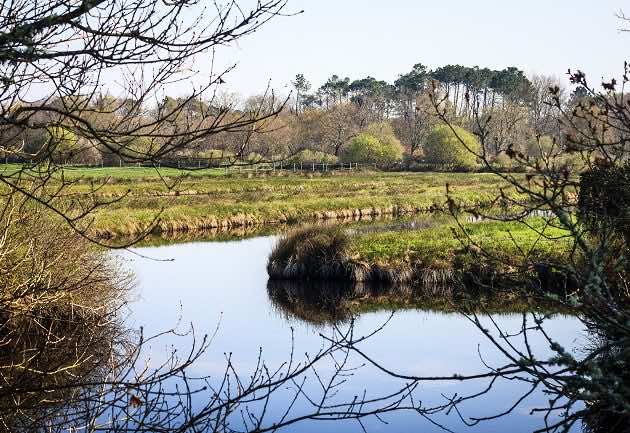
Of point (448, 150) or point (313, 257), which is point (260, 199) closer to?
point (313, 257)

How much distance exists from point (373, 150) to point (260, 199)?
34.4 m

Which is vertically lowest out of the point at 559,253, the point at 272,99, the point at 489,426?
the point at 489,426

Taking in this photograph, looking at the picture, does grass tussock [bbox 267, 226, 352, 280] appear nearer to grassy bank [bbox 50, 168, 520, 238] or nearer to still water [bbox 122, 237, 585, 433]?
still water [bbox 122, 237, 585, 433]

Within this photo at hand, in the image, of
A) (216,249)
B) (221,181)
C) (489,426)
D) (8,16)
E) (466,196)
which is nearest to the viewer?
(8,16)

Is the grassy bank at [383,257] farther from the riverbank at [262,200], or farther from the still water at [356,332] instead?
the riverbank at [262,200]

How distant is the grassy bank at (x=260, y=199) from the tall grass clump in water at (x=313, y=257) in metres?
5.99

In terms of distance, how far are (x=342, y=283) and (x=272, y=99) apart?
16.2 m

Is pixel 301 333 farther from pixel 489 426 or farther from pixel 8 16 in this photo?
pixel 8 16

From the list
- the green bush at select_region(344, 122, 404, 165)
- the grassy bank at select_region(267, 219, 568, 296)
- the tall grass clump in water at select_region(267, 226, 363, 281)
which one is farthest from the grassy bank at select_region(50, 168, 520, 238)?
the green bush at select_region(344, 122, 404, 165)

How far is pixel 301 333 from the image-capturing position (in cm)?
1600

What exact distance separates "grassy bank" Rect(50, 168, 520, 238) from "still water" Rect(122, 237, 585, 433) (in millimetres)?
6569

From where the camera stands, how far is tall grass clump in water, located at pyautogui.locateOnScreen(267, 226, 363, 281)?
2069cm

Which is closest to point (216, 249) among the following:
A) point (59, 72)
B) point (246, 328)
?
point (246, 328)

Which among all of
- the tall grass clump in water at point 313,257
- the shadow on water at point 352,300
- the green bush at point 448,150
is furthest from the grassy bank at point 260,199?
the green bush at point 448,150
